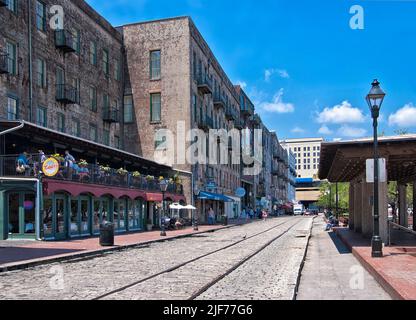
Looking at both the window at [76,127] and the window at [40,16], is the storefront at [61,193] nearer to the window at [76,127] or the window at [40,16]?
the window at [76,127]

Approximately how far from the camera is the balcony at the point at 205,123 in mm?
50778

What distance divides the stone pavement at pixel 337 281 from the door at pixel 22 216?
13.3 meters

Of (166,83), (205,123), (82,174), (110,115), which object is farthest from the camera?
(205,123)

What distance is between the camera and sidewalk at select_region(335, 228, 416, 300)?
8.88 metres

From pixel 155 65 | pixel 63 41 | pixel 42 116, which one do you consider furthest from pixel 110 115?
pixel 42 116

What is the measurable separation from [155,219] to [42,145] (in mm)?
13075

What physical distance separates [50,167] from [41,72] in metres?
12.1

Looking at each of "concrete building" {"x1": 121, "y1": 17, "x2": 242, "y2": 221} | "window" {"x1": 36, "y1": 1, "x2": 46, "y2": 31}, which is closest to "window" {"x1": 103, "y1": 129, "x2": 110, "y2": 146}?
"concrete building" {"x1": 121, "y1": 17, "x2": 242, "y2": 221}

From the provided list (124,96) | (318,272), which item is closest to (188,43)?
(124,96)

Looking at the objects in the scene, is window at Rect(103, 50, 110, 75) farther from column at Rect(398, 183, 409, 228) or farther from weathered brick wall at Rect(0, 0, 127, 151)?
column at Rect(398, 183, 409, 228)

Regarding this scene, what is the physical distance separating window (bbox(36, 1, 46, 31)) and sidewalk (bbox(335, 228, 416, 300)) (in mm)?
24544

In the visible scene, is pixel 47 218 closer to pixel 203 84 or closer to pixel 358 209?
pixel 358 209

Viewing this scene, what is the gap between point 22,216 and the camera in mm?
23625
